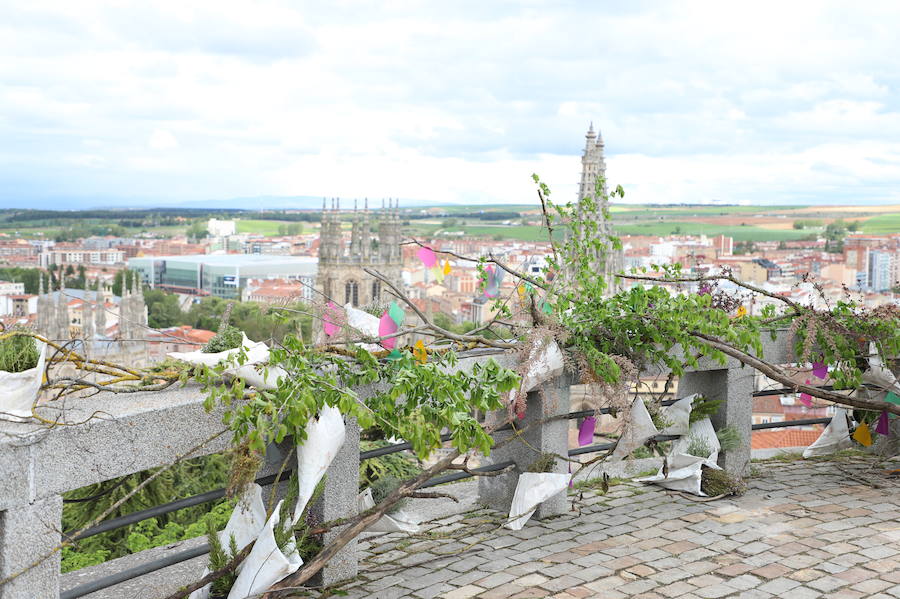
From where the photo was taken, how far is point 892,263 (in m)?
75.1

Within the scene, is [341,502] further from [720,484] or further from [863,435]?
[863,435]

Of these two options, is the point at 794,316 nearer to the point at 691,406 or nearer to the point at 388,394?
the point at 691,406

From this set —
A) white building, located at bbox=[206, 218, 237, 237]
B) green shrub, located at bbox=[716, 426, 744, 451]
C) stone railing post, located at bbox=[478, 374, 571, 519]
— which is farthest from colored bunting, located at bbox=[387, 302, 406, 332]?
white building, located at bbox=[206, 218, 237, 237]

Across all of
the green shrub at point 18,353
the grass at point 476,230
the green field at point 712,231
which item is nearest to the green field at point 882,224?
the green field at point 712,231

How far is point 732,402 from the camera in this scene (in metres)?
5.88

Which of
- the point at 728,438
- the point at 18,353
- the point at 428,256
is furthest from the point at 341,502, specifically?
the point at 728,438

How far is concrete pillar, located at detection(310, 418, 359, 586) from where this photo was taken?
13.9 ft

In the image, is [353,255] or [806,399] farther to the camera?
[353,255]

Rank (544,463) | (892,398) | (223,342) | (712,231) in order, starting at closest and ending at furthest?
1. (223,342)
2. (544,463)
3. (892,398)
4. (712,231)

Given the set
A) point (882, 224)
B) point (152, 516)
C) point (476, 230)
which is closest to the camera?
point (152, 516)

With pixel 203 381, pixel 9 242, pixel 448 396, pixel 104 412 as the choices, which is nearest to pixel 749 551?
pixel 448 396

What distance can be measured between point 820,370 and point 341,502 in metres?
3.51

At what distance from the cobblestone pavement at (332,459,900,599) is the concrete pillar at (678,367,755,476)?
0.69 feet

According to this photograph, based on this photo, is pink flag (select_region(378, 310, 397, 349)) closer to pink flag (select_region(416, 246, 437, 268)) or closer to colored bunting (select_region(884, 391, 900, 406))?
pink flag (select_region(416, 246, 437, 268))
